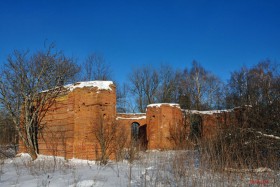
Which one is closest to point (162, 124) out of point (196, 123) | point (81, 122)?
point (196, 123)

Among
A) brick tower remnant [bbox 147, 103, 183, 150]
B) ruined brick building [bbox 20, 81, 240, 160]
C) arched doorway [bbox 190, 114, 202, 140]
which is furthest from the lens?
arched doorway [bbox 190, 114, 202, 140]

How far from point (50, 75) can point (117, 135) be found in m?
4.95

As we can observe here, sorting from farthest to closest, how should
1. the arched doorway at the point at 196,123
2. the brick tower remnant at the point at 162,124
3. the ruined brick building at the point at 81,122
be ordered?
1. the arched doorway at the point at 196,123
2. the brick tower remnant at the point at 162,124
3. the ruined brick building at the point at 81,122

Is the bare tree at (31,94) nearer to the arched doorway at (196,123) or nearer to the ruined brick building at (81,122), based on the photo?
the ruined brick building at (81,122)

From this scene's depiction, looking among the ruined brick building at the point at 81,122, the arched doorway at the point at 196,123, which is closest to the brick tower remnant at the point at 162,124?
the arched doorway at the point at 196,123

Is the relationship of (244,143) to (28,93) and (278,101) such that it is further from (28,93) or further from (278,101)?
(28,93)

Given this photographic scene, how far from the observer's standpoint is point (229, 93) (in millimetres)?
31797

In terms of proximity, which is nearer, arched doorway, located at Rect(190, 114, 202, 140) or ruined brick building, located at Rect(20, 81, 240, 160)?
ruined brick building, located at Rect(20, 81, 240, 160)

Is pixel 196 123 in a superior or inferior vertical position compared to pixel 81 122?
superior

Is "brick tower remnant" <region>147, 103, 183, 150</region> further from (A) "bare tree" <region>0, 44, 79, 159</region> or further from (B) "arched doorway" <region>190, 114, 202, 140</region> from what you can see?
(A) "bare tree" <region>0, 44, 79, 159</region>

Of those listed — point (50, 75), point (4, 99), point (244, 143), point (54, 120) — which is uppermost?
point (50, 75)

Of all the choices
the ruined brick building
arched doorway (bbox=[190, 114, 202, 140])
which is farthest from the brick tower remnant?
the ruined brick building

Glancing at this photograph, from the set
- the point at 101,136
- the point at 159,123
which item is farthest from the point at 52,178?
the point at 159,123

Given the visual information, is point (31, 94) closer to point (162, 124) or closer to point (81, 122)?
point (81, 122)
